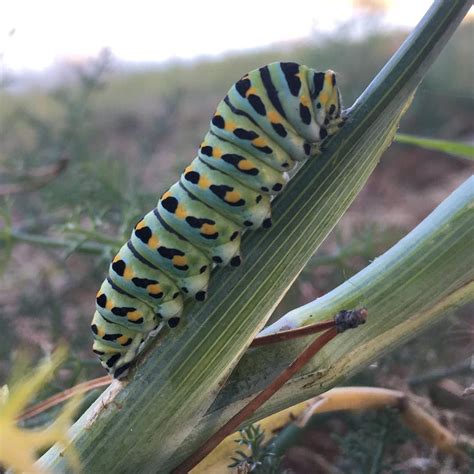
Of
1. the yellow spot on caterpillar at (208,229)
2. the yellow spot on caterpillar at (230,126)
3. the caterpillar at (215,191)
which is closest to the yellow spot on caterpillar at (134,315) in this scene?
the caterpillar at (215,191)

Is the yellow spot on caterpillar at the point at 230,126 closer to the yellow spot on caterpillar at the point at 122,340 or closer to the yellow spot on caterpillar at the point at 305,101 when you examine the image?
the yellow spot on caterpillar at the point at 305,101

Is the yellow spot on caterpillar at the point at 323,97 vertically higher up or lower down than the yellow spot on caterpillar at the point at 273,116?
lower down

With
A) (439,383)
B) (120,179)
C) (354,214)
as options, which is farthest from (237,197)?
(354,214)

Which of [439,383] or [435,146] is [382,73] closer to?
[435,146]

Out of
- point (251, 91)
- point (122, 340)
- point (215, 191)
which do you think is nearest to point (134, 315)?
point (122, 340)

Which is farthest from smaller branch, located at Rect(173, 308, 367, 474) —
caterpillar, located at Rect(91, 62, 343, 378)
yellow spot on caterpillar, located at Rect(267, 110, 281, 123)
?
yellow spot on caterpillar, located at Rect(267, 110, 281, 123)

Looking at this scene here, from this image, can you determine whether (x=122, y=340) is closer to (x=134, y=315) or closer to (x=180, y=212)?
(x=134, y=315)
